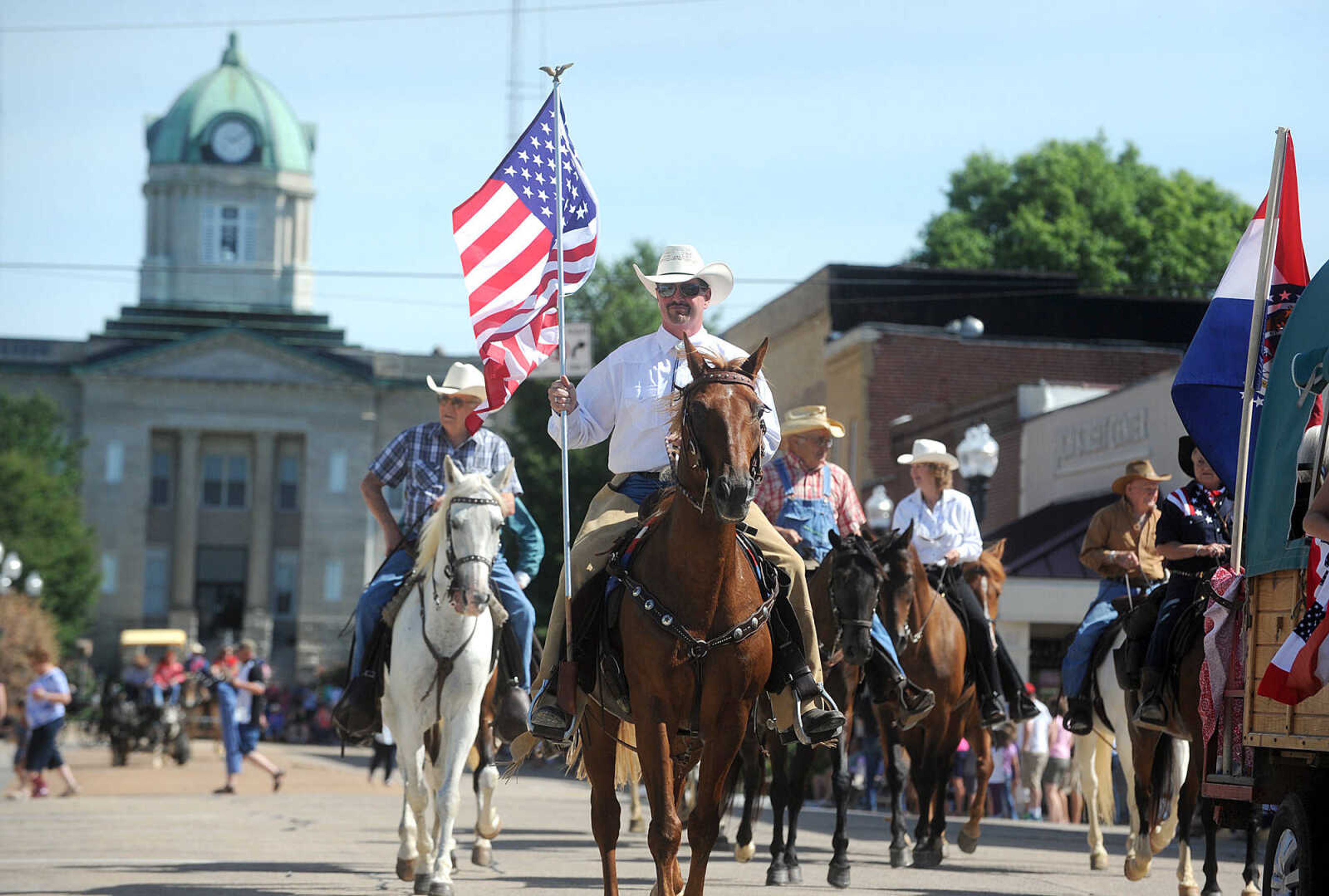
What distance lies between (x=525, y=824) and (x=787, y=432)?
342 inches

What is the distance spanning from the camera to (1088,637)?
14.4 m

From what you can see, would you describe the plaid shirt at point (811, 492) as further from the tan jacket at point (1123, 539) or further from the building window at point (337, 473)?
the building window at point (337, 473)

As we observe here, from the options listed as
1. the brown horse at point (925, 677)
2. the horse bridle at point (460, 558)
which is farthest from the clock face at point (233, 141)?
the horse bridle at point (460, 558)

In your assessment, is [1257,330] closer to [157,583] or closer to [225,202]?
[157,583]

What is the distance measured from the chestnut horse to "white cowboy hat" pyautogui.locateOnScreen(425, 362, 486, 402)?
10.3 feet

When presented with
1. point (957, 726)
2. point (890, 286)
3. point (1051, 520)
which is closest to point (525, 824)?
point (957, 726)

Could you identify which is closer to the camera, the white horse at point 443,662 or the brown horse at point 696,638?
the brown horse at point 696,638

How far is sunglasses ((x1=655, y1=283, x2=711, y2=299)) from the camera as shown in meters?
10.3

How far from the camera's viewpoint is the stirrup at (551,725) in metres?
9.30

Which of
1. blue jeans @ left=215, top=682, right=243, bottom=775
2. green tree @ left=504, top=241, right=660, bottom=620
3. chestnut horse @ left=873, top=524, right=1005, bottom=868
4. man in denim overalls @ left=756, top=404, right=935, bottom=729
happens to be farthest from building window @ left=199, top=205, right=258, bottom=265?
man in denim overalls @ left=756, top=404, right=935, bottom=729

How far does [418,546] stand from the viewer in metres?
13.3

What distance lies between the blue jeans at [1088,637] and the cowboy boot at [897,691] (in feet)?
3.39

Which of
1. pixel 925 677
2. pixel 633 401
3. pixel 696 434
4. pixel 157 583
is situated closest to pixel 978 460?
pixel 925 677

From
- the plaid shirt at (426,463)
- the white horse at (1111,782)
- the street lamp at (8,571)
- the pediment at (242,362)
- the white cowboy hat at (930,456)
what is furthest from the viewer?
the pediment at (242,362)
